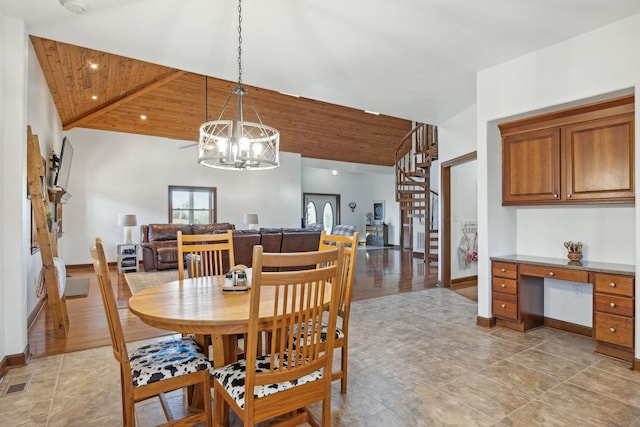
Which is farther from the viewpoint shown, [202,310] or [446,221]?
[446,221]

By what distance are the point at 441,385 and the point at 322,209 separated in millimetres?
11173

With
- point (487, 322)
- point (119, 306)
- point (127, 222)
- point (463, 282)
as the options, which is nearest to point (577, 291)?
point (487, 322)

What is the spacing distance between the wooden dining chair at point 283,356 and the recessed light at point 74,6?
2.48 metres

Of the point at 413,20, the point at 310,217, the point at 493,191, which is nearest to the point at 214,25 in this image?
the point at 413,20

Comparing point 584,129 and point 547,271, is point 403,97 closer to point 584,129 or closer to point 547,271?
point 584,129

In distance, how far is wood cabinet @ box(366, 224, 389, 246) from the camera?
13.2 metres

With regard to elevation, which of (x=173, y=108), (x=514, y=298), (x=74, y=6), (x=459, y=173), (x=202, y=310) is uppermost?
(x=173, y=108)

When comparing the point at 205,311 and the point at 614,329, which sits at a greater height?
the point at 205,311

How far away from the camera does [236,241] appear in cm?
523

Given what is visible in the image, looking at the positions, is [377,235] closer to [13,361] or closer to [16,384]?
[13,361]

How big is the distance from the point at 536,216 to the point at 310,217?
9901mm

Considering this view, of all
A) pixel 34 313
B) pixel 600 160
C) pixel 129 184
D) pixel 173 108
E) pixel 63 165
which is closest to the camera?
pixel 600 160

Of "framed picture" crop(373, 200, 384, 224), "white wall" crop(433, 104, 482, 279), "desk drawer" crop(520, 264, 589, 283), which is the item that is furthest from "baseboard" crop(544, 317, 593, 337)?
"framed picture" crop(373, 200, 384, 224)

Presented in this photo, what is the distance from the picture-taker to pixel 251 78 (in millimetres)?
3994
